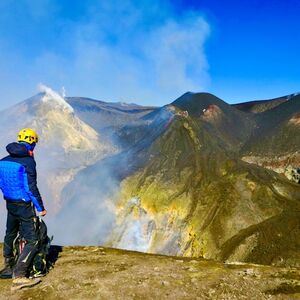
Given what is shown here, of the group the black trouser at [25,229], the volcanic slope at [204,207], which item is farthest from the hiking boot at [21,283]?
the volcanic slope at [204,207]

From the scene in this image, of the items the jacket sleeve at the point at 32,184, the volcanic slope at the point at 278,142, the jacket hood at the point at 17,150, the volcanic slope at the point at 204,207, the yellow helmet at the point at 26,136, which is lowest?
the volcanic slope at the point at 204,207

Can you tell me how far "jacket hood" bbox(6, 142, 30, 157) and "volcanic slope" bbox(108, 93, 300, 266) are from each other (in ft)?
196

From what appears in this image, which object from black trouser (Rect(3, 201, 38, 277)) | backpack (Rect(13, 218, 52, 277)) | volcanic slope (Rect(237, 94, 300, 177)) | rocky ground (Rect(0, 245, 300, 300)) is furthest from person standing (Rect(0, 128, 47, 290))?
volcanic slope (Rect(237, 94, 300, 177))

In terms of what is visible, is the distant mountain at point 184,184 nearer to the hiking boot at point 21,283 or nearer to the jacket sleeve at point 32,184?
the hiking boot at point 21,283

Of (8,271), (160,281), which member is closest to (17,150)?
(8,271)

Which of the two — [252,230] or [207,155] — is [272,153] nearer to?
[207,155]

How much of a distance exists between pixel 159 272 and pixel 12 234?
520 centimetres

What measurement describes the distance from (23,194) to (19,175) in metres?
0.62

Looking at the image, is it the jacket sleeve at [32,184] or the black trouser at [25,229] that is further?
the black trouser at [25,229]

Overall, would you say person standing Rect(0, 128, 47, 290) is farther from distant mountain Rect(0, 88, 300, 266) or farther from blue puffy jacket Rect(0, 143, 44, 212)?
distant mountain Rect(0, 88, 300, 266)

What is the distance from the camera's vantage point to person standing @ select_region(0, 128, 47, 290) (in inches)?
469

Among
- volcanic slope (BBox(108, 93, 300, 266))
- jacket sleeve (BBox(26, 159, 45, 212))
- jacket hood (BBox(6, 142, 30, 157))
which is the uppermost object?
jacket hood (BBox(6, 142, 30, 157))

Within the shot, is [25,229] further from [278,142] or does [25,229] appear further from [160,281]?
[278,142]

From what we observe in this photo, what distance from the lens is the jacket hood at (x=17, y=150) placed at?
1184cm
